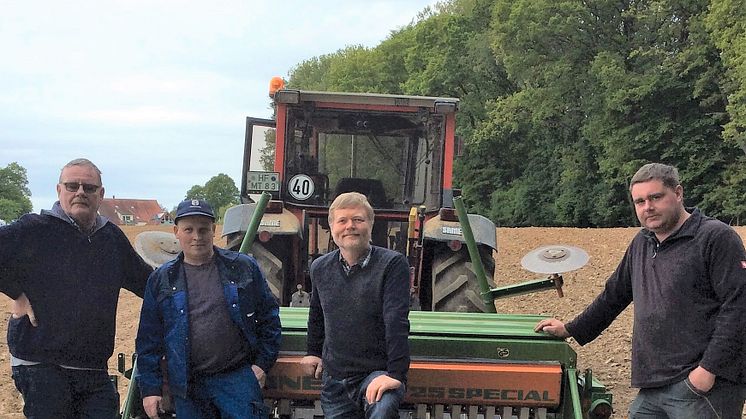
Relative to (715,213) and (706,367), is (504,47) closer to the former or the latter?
(715,213)

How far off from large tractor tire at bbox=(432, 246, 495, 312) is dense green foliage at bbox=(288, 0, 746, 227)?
1812 centimetres

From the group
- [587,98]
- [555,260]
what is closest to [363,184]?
[555,260]

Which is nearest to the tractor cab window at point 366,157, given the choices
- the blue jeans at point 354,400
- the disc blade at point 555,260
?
the disc blade at point 555,260

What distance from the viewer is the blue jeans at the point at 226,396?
121 inches

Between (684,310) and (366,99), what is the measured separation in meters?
3.08

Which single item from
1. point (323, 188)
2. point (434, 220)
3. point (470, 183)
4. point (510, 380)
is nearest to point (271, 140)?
point (323, 188)

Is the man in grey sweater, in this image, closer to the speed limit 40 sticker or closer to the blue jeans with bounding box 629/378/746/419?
the blue jeans with bounding box 629/378/746/419

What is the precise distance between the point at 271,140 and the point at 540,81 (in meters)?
25.4

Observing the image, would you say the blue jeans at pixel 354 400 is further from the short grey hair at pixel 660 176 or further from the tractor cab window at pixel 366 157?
the tractor cab window at pixel 366 157

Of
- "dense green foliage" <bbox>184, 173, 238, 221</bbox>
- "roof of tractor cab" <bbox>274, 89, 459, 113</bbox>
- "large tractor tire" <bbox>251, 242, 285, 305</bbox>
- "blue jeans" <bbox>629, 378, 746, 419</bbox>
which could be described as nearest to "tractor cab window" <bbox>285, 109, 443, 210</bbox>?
"roof of tractor cab" <bbox>274, 89, 459, 113</bbox>

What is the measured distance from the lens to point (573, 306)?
962 cm

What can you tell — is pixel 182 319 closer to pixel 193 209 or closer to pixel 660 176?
pixel 193 209

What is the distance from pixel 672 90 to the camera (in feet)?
82.9

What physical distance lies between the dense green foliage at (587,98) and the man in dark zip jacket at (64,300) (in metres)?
20.6
